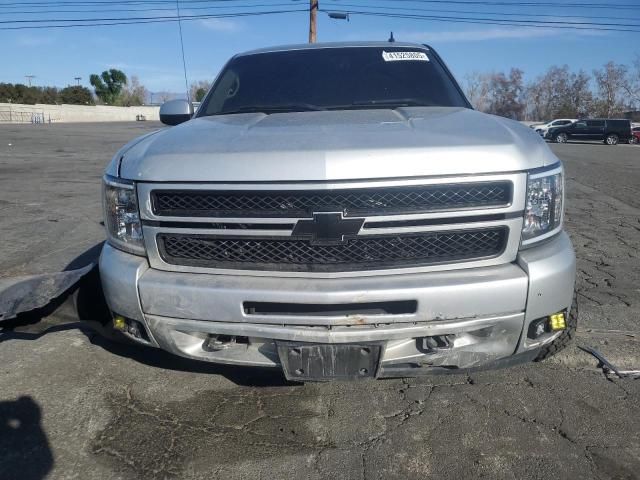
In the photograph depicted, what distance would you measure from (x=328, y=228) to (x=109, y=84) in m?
107

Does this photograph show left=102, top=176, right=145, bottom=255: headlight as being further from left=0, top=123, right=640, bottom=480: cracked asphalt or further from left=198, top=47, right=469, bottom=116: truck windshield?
left=198, top=47, right=469, bottom=116: truck windshield

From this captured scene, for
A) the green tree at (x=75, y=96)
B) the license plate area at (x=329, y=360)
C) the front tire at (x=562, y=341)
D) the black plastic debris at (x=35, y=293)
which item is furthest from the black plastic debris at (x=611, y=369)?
the green tree at (x=75, y=96)

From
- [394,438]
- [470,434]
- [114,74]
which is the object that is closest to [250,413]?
[394,438]

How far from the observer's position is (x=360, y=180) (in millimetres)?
2311

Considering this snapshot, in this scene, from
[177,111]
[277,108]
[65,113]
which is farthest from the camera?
[65,113]

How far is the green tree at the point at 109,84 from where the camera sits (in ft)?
321

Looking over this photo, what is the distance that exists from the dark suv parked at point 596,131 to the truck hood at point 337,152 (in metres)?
38.9

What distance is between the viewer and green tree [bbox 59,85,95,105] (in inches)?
3538

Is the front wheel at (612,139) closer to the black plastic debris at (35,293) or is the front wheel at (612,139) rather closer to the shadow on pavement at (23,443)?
the black plastic debris at (35,293)

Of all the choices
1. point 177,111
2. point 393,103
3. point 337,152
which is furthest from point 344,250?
point 177,111

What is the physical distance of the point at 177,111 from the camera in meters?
4.38

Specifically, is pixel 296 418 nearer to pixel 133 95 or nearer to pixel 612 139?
pixel 612 139

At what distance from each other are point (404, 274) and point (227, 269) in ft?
2.62

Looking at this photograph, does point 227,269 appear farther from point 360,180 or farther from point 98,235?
point 98,235
